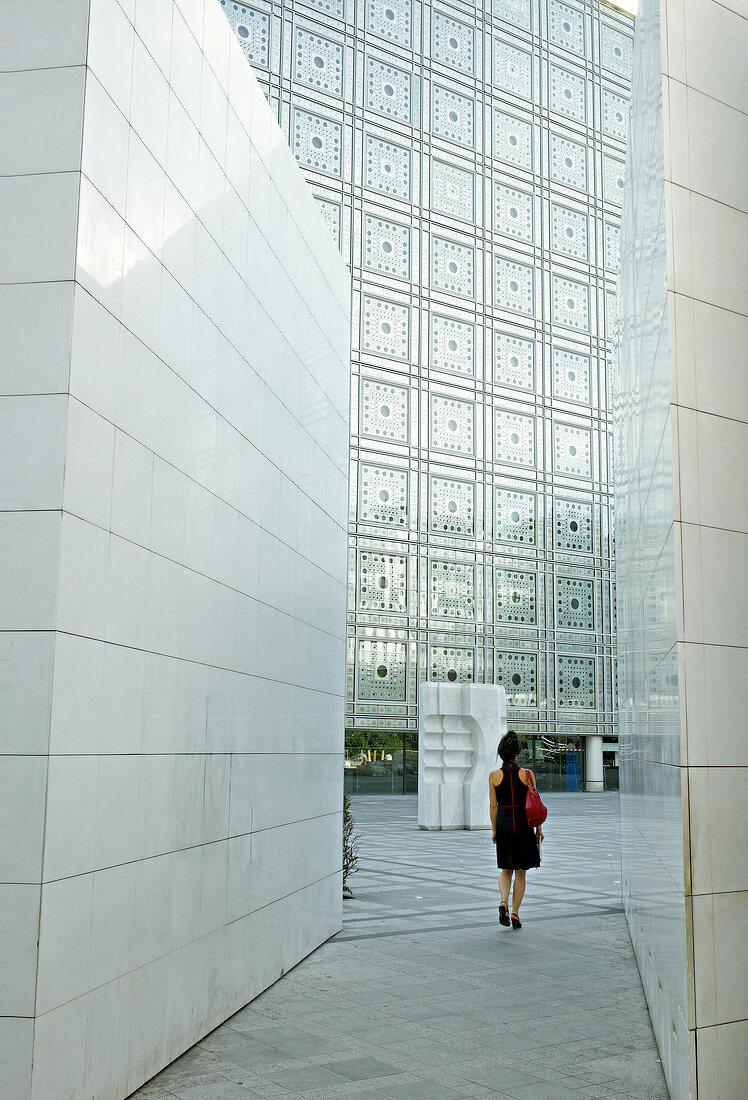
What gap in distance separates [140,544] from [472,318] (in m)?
33.5

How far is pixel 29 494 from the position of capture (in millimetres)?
4551

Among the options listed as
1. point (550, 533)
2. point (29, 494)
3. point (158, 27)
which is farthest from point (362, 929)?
point (550, 533)

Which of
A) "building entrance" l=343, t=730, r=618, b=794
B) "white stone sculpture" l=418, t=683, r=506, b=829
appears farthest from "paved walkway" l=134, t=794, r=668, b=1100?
"building entrance" l=343, t=730, r=618, b=794

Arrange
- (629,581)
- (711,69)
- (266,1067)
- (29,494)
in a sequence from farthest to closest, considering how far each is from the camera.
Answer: (629,581), (266,1067), (711,69), (29,494)

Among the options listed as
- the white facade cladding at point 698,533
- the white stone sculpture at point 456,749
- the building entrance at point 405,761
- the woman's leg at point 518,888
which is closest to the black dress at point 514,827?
the woman's leg at point 518,888

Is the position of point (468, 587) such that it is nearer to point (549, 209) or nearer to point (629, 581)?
point (549, 209)

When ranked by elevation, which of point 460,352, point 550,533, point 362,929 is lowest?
point 362,929

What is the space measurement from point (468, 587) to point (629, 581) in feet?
92.5

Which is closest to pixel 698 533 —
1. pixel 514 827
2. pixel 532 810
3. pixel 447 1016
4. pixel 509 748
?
pixel 447 1016

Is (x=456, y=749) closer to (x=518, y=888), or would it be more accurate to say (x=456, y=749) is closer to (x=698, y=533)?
(x=518, y=888)

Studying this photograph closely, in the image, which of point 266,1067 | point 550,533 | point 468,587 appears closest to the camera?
point 266,1067

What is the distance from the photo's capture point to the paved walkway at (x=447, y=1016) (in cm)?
573

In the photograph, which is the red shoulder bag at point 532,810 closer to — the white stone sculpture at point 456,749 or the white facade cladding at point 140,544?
the white facade cladding at point 140,544

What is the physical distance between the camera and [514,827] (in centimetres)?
1002
